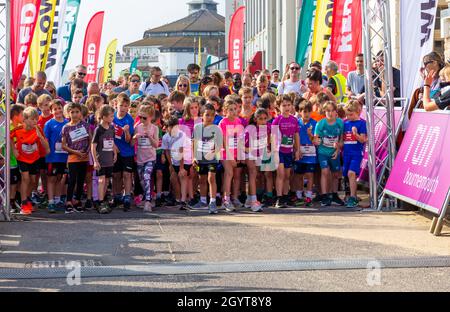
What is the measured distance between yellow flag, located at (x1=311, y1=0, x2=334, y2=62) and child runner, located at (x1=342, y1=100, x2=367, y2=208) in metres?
4.40

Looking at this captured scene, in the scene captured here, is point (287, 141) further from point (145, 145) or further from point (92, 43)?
point (92, 43)

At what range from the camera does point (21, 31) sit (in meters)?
15.1

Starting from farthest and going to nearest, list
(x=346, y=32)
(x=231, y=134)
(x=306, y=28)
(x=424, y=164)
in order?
(x=306, y=28) < (x=346, y=32) < (x=231, y=134) < (x=424, y=164)

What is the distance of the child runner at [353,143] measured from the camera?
1416 cm

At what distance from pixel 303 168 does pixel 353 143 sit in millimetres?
861

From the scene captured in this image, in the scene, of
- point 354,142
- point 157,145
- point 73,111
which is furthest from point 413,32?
point 73,111

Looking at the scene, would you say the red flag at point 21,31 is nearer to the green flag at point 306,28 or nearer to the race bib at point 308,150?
the race bib at point 308,150

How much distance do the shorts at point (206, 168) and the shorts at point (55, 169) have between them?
6.60ft

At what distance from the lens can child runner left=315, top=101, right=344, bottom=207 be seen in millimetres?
14430

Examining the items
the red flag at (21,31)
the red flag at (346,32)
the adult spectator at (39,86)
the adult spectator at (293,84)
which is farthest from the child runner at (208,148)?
the adult spectator at (39,86)

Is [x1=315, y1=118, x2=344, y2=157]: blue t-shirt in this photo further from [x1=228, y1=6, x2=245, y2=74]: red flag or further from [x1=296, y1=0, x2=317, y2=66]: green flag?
[x1=228, y1=6, x2=245, y2=74]: red flag

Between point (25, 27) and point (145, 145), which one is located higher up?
point (25, 27)

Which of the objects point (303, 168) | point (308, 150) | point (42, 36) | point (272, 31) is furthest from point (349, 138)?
point (272, 31)

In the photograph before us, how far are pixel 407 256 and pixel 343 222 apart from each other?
2.88m
